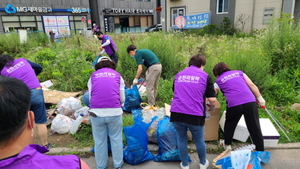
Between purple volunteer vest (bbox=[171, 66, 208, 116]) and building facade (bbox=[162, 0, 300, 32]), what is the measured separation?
11.5 metres

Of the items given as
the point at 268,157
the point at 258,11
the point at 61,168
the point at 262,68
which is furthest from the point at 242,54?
the point at 258,11

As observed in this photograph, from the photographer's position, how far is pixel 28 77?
3.17 metres

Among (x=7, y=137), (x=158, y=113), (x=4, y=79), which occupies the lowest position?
(x=158, y=113)

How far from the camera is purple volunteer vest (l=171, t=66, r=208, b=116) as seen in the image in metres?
2.66

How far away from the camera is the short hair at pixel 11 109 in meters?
0.92

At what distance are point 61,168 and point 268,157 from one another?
115 inches

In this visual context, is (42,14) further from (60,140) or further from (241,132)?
(241,132)

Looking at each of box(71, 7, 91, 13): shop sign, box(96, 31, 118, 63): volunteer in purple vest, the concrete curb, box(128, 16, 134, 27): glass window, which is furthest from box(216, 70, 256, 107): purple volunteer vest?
box(128, 16, 134, 27): glass window

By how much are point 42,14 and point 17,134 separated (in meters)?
28.8

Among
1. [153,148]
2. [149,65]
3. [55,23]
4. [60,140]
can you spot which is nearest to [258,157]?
[153,148]

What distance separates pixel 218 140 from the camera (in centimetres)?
373

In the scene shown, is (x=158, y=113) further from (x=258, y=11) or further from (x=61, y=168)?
(x=258, y=11)

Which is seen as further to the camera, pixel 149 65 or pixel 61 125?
pixel 149 65

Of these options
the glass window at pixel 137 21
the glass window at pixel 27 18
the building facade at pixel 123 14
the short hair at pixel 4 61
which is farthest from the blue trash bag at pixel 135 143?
the glass window at pixel 137 21
